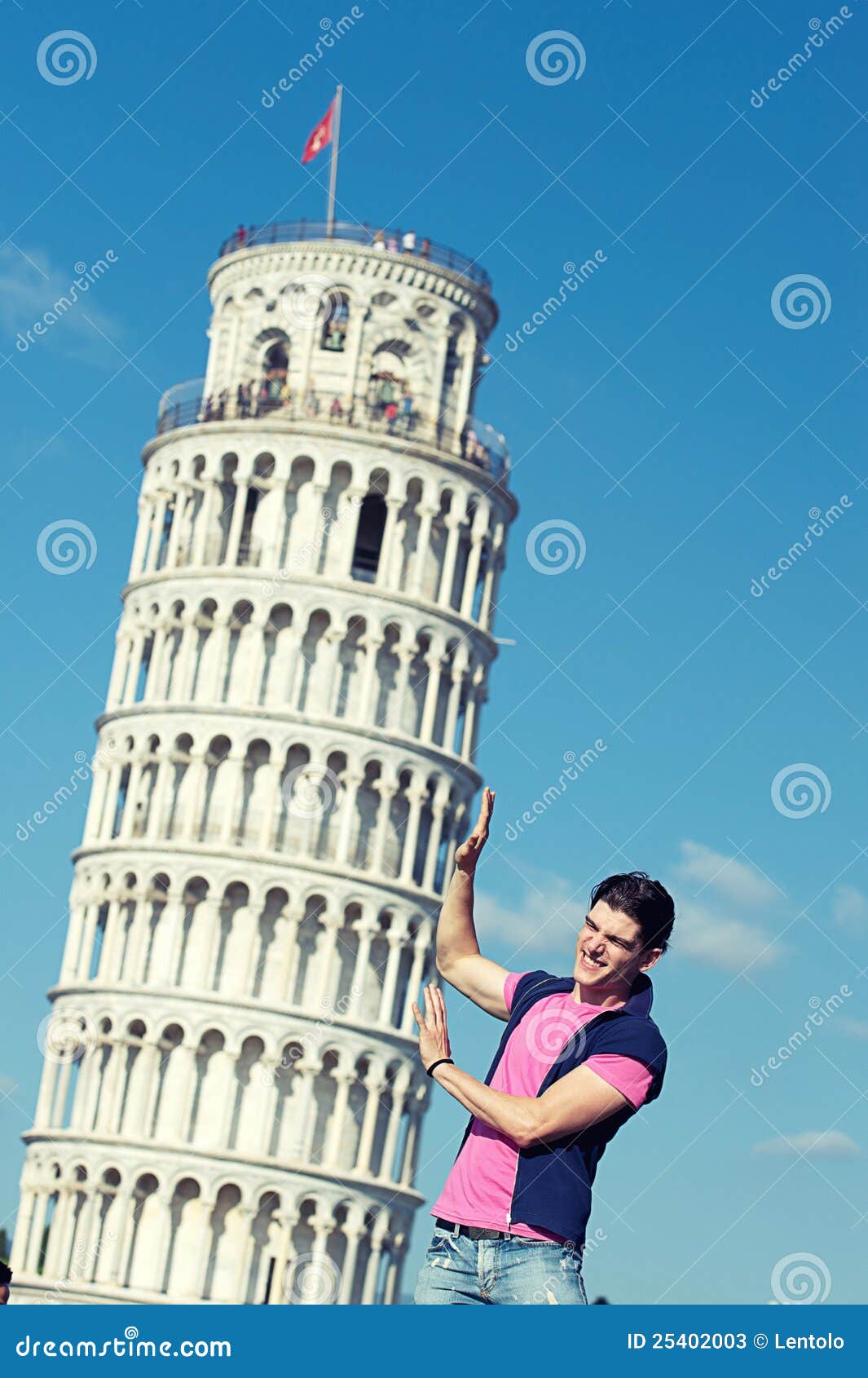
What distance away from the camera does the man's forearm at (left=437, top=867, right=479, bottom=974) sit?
807cm

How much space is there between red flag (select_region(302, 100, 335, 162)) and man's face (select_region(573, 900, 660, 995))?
6784 cm

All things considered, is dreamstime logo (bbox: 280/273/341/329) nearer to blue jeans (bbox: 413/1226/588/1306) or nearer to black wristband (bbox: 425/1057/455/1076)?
black wristband (bbox: 425/1057/455/1076)

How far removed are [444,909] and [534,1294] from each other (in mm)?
1484

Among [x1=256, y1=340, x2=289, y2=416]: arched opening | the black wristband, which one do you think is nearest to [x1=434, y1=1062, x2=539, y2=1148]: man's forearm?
the black wristband

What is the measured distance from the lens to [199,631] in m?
71.1

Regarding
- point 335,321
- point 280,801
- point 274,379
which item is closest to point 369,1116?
point 280,801

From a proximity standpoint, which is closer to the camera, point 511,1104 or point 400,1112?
point 511,1104

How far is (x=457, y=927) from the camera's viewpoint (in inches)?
321

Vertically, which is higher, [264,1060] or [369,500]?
[369,500]

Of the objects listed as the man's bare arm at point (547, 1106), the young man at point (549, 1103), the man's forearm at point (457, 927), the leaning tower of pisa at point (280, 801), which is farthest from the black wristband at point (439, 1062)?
the leaning tower of pisa at point (280, 801)

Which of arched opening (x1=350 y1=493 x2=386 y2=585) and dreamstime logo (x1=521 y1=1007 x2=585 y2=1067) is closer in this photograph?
dreamstime logo (x1=521 y1=1007 x2=585 y2=1067)

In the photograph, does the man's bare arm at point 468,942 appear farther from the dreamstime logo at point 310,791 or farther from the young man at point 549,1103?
the dreamstime logo at point 310,791
